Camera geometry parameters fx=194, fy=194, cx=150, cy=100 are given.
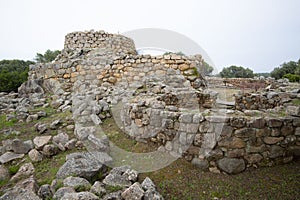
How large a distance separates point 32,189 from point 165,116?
2604 millimetres

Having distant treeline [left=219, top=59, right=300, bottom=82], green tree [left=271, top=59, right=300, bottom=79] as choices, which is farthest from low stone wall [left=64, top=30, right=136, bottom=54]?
green tree [left=271, top=59, right=300, bottom=79]

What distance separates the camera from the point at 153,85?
7.22m

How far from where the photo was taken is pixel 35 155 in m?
3.95

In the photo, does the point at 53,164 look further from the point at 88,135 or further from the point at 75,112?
the point at 75,112

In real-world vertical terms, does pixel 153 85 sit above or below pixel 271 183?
above

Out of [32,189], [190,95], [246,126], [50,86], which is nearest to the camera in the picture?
[32,189]

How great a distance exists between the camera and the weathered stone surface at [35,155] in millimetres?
3888

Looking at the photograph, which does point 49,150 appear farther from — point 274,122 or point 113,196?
point 274,122

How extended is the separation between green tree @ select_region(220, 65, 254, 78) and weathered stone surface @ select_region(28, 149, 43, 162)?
26429 mm

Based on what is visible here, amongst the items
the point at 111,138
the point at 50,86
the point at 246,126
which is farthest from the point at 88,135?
the point at 50,86

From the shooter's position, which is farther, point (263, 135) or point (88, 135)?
point (88, 135)

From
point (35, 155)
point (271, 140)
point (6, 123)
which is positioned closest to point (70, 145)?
point (35, 155)

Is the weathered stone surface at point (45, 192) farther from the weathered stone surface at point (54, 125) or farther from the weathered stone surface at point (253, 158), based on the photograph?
the weathered stone surface at point (253, 158)

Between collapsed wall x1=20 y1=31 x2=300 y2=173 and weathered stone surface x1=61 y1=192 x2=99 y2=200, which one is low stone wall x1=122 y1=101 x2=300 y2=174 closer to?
collapsed wall x1=20 y1=31 x2=300 y2=173
